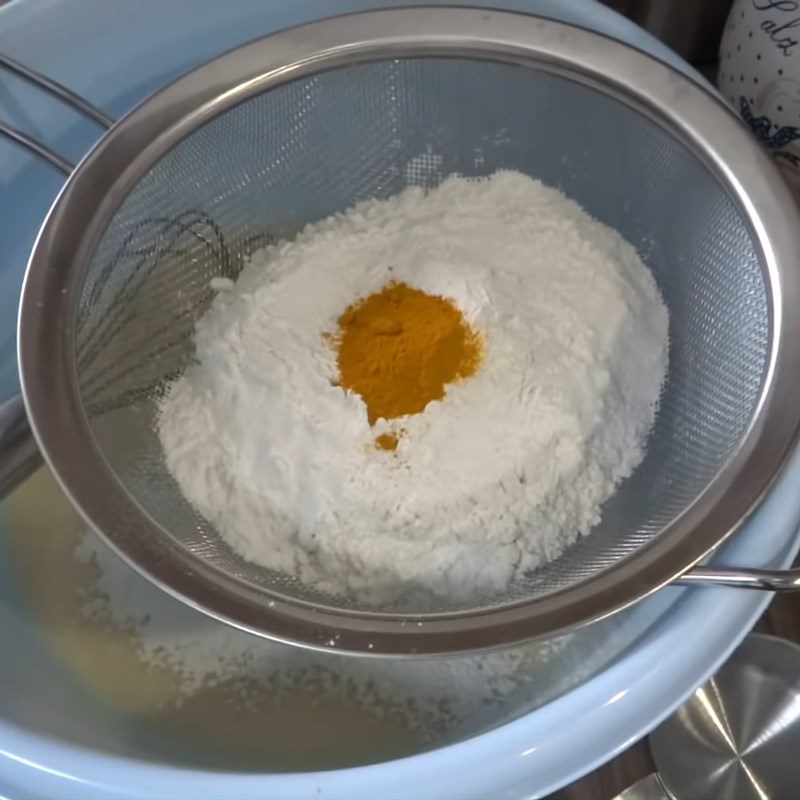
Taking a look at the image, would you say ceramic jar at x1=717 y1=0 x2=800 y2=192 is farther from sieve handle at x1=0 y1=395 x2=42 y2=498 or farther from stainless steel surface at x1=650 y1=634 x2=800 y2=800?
sieve handle at x1=0 y1=395 x2=42 y2=498

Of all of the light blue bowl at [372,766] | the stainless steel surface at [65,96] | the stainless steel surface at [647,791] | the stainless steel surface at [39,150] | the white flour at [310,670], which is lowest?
the stainless steel surface at [647,791]

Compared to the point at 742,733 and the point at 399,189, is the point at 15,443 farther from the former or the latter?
the point at 742,733

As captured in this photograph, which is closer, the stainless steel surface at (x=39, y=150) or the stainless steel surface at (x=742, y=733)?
the stainless steel surface at (x=39, y=150)

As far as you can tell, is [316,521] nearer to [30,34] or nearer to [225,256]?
[225,256]

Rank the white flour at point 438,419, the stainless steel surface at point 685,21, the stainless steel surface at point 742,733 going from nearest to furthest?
1. the white flour at point 438,419
2. the stainless steel surface at point 742,733
3. the stainless steel surface at point 685,21

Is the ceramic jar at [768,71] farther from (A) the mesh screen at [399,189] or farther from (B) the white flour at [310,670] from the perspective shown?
(B) the white flour at [310,670]

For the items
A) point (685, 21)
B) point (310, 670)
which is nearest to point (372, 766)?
point (310, 670)

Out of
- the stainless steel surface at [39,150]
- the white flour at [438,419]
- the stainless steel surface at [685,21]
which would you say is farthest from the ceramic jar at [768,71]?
the stainless steel surface at [39,150]

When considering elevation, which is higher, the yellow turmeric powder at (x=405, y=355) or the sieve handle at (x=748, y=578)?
the yellow turmeric powder at (x=405, y=355)
